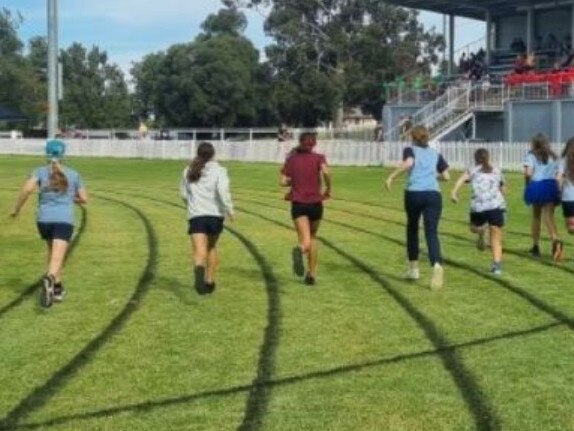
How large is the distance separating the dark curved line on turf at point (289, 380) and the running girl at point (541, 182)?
16.6 feet

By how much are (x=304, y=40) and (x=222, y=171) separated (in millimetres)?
70217

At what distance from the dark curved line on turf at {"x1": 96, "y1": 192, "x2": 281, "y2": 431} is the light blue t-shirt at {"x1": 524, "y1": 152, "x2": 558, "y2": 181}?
3.76m

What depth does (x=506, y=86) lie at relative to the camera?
1690 inches

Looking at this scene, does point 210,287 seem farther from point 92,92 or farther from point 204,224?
point 92,92

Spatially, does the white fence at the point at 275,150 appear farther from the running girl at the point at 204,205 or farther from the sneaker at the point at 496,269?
the running girl at the point at 204,205

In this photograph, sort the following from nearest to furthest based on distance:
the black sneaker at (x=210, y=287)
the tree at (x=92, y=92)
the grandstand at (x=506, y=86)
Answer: the black sneaker at (x=210, y=287)
the grandstand at (x=506, y=86)
the tree at (x=92, y=92)

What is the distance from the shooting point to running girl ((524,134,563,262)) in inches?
545

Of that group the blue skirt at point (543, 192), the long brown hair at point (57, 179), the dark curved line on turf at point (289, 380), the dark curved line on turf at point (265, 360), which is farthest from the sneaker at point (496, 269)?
the long brown hair at point (57, 179)

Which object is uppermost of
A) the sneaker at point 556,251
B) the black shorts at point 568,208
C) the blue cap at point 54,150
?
the blue cap at point 54,150

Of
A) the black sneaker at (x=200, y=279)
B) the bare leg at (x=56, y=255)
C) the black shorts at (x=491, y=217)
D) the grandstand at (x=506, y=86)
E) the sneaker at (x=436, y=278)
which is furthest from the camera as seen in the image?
the grandstand at (x=506, y=86)

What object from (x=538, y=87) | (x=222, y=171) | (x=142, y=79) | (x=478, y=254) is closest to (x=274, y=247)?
(x=478, y=254)

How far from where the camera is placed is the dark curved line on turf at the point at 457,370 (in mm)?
6354

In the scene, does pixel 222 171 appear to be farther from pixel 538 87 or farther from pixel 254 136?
pixel 254 136

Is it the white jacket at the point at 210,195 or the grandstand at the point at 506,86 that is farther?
the grandstand at the point at 506,86
